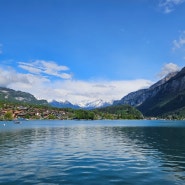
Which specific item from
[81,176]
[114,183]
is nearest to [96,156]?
[81,176]

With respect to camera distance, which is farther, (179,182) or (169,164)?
(169,164)

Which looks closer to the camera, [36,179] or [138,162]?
[36,179]

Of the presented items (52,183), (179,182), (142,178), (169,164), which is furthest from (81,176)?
(169,164)

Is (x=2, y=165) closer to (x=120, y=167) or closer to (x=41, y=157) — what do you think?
(x=41, y=157)

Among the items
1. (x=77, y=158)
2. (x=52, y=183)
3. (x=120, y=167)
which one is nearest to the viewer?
(x=52, y=183)

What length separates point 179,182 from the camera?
36.8m

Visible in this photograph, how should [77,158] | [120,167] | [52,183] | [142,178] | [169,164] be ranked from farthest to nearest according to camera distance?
[77,158] < [169,164] < [120,167] < [142,178] < [52,183]

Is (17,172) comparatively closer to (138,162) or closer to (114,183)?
(114,183)

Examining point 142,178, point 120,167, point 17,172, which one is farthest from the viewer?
point 120,167

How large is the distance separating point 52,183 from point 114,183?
7951 mm

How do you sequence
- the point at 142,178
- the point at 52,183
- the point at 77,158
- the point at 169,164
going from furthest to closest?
the point at 77,158, the point at 169,164, the point at 142,178, the point at 52,183

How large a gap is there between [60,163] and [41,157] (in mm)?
8373

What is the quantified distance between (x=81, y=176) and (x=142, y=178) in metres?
8.57

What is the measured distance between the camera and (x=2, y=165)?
4791 cm
